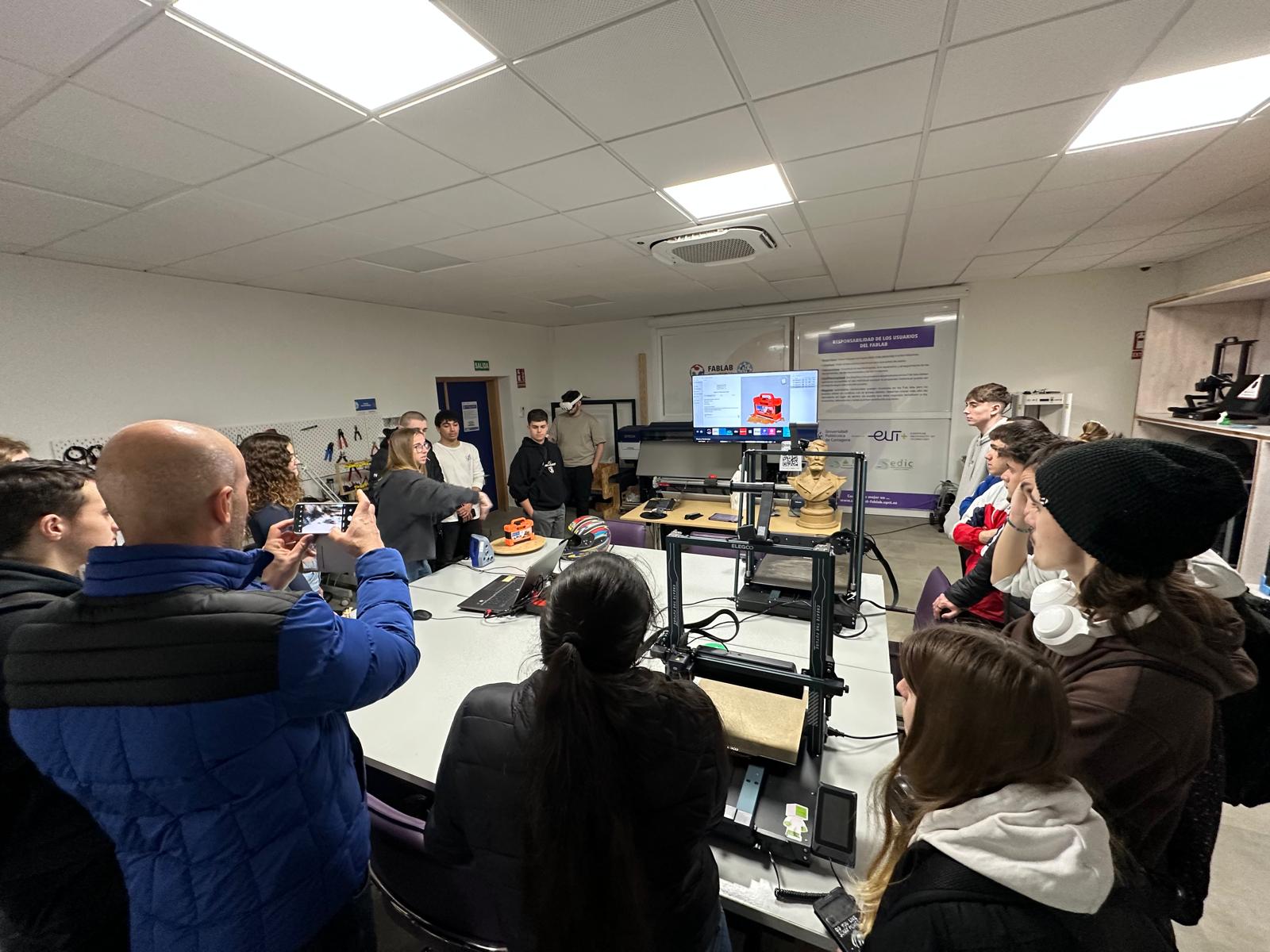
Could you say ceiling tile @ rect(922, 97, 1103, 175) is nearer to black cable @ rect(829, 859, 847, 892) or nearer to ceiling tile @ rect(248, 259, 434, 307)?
black cable @ rect(829, 859, 847, 892)

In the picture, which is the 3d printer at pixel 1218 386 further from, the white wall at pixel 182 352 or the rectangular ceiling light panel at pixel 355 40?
the white wall at pixel 182 352

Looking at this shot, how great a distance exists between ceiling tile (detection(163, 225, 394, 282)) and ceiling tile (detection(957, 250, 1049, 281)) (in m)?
4.81

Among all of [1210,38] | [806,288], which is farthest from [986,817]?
[806,288]

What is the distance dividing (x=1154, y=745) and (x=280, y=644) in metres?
1.37

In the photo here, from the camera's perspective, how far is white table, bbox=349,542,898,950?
95 cm

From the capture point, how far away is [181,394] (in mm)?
3389

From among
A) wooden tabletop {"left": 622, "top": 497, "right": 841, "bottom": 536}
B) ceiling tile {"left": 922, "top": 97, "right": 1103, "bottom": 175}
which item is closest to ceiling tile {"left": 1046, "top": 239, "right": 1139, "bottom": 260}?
ceiling tile {"left": 922, "top": 97, "right": 1103, "bottom": 175}

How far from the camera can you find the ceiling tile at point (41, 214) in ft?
6.60

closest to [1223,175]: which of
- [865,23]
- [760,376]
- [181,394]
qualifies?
[865,23]

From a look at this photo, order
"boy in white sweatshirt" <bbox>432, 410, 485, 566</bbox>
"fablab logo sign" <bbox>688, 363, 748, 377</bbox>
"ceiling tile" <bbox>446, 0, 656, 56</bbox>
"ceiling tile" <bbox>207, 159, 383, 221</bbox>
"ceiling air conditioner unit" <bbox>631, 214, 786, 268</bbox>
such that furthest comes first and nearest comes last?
1. "fablab logo sign" <bbox>688, 363, 748, 377</bbox>
2. "boy in white sweatshirt" <bbox>432, 410, 485, 566</bbox>
3. "ceiling air conditioner unit" <bbox>631, 214, 786, 268</bbox>
4. "ceiling tile" <bbox>207, 159, 383, 221</bbox>
5. "ceiling tile" <bbox>446, 0, 656, 56</bbox>

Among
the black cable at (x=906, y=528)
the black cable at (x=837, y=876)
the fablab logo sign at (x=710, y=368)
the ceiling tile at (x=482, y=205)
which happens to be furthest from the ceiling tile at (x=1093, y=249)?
the black cable at (x=837, y=876)

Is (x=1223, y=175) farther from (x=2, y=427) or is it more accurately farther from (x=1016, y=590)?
(x=2, y=427)

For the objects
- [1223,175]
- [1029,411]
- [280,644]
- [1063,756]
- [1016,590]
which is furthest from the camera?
[1029,411]

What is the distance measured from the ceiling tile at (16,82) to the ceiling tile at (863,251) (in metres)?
3.38
